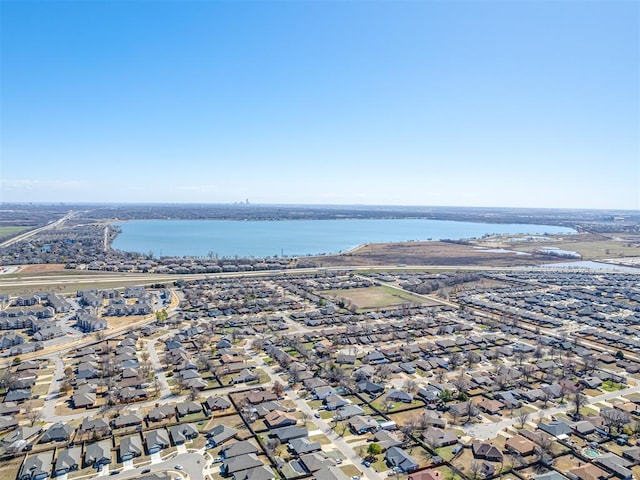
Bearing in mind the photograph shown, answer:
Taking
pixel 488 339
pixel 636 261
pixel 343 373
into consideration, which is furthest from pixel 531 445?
pixel 636 261

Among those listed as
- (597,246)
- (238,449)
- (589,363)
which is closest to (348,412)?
(238,449)

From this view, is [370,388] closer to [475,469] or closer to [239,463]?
[475,469]

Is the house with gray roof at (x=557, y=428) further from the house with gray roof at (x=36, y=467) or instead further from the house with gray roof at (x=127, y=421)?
the house with gray roof at (x=36, y=467)

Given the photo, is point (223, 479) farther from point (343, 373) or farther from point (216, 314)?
point (216, 314)

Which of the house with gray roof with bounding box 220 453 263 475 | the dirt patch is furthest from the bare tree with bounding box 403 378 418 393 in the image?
the dirt patch

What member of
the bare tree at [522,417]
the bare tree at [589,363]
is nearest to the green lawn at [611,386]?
the bare tree at [589,363]

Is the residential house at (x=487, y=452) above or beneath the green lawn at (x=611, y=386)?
above

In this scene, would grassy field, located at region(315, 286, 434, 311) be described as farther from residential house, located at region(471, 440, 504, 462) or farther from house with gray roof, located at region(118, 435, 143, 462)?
house with gray roof, located at region(118, 435, 143, 462)
